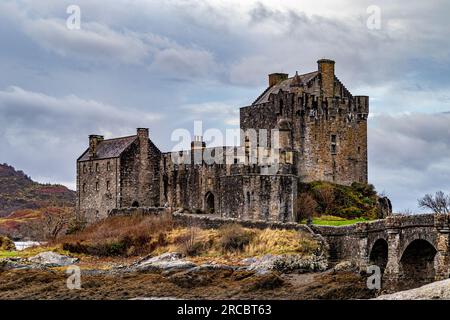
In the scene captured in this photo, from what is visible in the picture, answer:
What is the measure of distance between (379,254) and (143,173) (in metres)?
25.5

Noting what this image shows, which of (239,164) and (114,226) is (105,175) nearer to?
(114,226)

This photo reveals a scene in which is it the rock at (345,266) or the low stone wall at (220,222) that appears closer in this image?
the rock at (345,266)

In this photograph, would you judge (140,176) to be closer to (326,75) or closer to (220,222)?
(220,222)

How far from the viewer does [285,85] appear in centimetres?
7119

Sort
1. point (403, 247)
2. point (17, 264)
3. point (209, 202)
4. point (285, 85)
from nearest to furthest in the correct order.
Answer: point (403, 247), point (17, 264), point (209, 202), point (285, 85)

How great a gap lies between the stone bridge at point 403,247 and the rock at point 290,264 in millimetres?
1631

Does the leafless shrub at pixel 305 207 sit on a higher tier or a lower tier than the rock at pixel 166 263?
higher

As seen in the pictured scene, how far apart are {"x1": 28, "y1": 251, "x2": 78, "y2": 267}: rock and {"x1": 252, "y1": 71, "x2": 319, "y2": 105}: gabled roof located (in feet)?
63.3

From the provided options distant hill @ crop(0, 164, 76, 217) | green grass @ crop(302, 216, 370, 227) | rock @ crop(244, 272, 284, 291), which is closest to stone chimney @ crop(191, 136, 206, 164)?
green grass @ crop(302, 216, 370, 227)

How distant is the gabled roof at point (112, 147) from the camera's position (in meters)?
71.5

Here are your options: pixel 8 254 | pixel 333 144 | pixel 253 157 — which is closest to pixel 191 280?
pixel 253 157

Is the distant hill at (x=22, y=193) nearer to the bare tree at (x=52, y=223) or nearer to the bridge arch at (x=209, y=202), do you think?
the bare tree at (x=52, y=223)

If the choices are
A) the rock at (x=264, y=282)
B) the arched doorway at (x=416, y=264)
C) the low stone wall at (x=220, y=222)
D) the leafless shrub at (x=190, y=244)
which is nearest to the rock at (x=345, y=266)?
the rock at (x=264, y=282)
